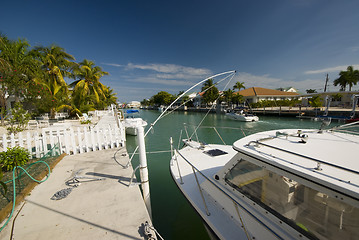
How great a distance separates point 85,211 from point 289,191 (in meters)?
3.33

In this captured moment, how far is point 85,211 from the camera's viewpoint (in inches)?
104

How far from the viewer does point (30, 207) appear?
9.07 ft

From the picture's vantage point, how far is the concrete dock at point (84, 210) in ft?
7.29

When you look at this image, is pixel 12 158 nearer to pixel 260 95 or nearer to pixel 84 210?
pixel 84 210

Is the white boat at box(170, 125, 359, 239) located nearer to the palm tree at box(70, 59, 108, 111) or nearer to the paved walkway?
the paved walkway

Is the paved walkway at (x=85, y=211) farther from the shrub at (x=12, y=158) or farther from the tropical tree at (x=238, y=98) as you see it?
the tropical tree at (x=238, y=98)

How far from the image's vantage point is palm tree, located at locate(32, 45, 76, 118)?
1742cm

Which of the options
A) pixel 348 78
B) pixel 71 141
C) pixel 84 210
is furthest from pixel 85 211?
pixel 348 78

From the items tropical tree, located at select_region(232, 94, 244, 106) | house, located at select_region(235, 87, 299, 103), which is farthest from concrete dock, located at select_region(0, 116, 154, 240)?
house, located at select_region(235, 87, 299, 103)

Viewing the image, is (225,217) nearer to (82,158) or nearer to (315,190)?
(315,190)

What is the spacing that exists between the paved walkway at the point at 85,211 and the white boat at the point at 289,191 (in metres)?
1.32

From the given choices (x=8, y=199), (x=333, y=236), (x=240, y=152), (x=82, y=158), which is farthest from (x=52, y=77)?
(x=333, y=236)

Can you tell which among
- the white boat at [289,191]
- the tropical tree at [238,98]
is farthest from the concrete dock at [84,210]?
the tropical tree at [238,98]

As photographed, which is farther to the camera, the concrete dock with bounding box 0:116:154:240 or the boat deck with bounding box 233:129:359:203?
the concrete dock with bounding box 0:116:154:240
